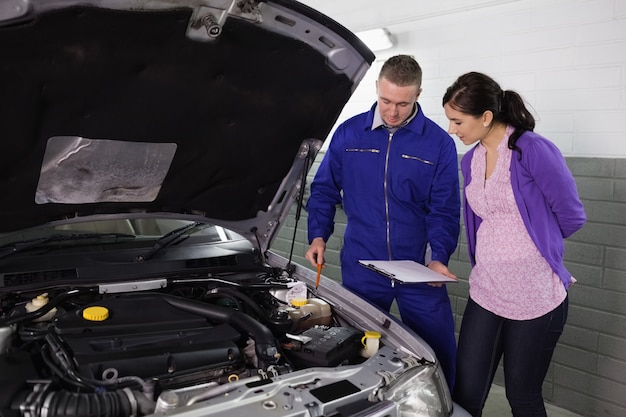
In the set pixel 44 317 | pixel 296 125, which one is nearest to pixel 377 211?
pixel 296 125

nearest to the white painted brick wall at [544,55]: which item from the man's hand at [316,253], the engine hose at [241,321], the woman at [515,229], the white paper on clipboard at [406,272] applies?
the woman at [515,229]

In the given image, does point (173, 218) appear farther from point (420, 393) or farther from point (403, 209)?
point (420, 393)

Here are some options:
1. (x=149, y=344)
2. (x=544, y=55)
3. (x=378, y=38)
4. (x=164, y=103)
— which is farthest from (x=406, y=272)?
(x=378, y=38)

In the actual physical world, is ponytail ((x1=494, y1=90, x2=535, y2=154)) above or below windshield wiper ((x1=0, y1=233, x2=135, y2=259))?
above

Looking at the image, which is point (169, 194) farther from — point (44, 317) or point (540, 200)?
point (540, 200)

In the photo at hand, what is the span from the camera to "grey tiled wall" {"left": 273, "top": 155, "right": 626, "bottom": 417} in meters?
2.88

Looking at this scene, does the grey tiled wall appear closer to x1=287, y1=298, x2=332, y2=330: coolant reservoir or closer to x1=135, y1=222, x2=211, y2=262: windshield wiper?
x1=287, y1=298, x2=332, y2=330: coolant reservoir

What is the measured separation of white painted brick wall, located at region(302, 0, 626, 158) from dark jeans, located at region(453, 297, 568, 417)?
139 centimetres

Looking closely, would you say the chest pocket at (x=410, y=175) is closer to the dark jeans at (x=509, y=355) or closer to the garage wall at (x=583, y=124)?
the dark jeans at (x=509, y=355)

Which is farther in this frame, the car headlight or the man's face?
the man's face

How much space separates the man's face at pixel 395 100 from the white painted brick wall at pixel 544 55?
0.93 metres

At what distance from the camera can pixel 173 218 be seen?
2.29 meters

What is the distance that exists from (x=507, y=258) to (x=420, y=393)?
0.58 m

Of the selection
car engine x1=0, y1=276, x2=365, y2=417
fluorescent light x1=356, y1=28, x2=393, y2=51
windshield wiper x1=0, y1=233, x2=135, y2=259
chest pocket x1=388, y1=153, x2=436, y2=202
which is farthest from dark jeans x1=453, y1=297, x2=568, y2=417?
fluorescent light x1=356, y1=28, x2=393, y2=51
